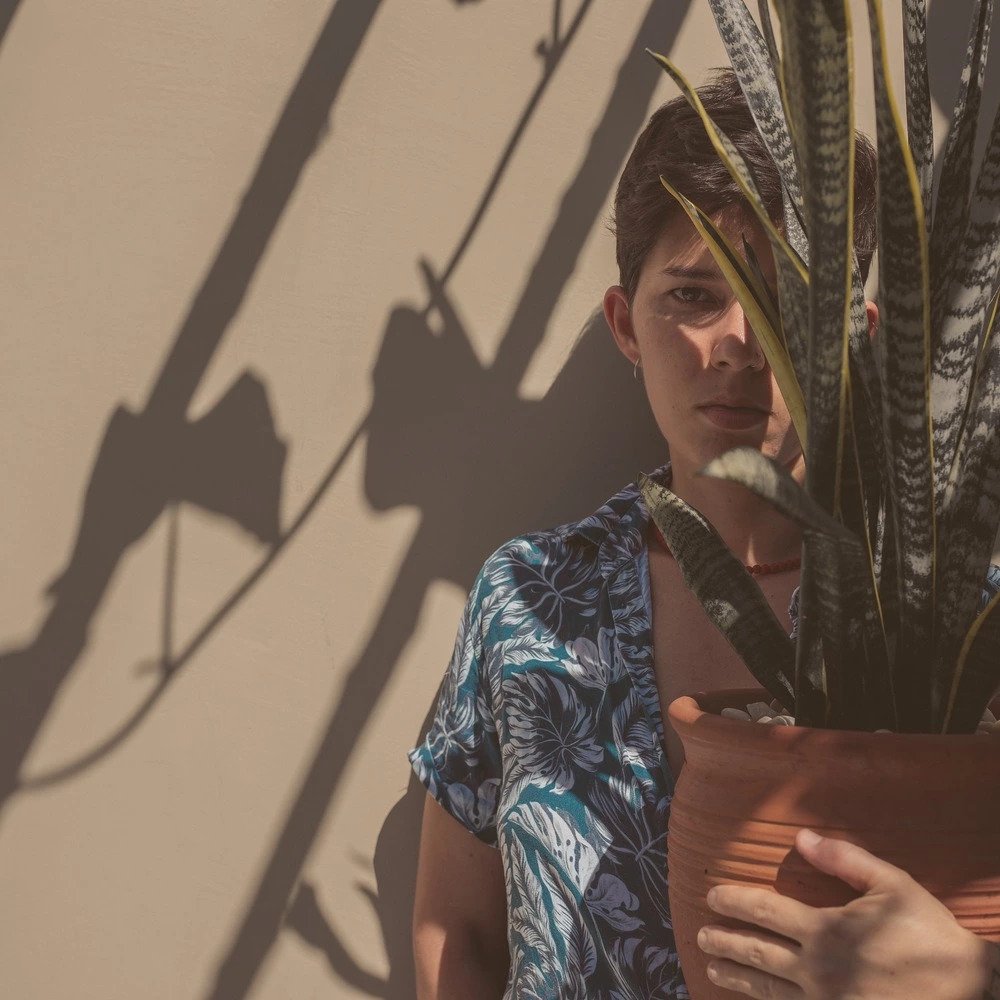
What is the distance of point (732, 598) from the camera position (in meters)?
0.85

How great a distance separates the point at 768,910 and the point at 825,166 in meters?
0.49

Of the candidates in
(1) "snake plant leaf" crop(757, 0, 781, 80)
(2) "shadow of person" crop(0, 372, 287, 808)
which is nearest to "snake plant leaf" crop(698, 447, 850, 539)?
(1) "snake plant leaf" crop(757, 0, 781, 80)

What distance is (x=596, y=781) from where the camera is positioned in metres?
1.13

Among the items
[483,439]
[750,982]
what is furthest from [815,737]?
[483,439]

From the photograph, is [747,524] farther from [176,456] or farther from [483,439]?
[176,456]

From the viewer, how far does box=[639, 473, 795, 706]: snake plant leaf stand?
0.85 m

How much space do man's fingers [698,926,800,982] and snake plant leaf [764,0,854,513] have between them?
1.15 ft

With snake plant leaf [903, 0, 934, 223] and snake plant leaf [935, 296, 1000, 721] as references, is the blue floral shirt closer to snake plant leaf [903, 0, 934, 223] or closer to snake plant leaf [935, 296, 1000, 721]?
snake plant leaf [935, 296, 1000, 721]

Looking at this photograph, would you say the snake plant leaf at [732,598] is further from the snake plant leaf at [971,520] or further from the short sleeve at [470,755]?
the short sleeve at [470,755]

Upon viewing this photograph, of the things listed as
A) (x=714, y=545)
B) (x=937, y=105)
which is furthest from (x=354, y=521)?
(x=937, y=105)

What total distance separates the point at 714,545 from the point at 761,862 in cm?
23

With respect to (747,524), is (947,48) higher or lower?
higher

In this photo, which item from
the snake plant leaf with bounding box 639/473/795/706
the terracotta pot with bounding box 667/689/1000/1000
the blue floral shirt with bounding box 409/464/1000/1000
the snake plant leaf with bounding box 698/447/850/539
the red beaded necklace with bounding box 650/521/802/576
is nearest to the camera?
the snake plant leaf with bounding box 698/447/850/539

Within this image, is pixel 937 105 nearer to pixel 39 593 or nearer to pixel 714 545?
pixel 714 545
